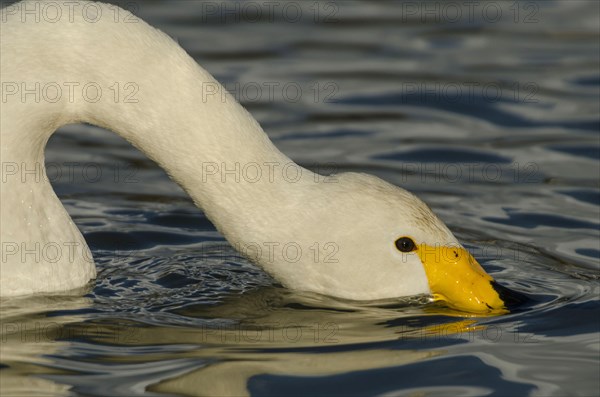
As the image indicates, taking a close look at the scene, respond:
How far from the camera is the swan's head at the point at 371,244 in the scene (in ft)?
23.6

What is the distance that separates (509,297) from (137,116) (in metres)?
2.15

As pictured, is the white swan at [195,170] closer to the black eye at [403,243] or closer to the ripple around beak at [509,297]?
the black eye at [403,243]

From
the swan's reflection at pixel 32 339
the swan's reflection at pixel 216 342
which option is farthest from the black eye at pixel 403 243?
the swan's reflection at pixel 32 339

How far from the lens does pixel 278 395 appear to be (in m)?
6.18

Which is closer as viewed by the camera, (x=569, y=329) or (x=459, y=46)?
(x=569, y=329)

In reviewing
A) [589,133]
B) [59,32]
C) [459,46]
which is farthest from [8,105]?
[459,46]

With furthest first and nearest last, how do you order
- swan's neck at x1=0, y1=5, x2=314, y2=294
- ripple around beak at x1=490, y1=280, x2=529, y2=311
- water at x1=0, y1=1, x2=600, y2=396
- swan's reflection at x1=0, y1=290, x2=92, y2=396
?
1. ripple around beak at x1=490, y1=280, x2=529, y2=311
2. swan's neck at x1=0, y1=5, x2=314, y2=294
3. water at x1=0, y1=1, x2=600, y2=396
4. swan's reflection at x1=0, y1=290, x2=92, y2=396

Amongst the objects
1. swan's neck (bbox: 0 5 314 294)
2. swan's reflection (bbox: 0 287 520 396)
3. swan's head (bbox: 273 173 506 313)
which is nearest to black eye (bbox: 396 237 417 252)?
swan's head (bbox: 273 173 506 313)

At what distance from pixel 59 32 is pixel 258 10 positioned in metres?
7.60

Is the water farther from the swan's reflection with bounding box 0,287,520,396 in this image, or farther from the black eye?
the black eye

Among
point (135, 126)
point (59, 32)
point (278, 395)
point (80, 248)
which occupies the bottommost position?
point (278, 395)

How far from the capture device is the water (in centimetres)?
651

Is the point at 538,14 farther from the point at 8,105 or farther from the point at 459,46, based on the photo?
the point at 8,105

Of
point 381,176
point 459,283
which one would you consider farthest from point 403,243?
point 381,176
